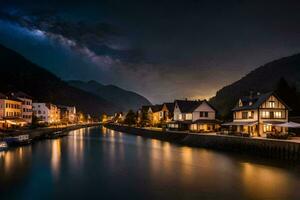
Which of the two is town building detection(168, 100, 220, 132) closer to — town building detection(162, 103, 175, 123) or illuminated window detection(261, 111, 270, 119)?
town building detection(162, 103, 175, 123)

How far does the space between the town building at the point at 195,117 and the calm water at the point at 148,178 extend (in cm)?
2482

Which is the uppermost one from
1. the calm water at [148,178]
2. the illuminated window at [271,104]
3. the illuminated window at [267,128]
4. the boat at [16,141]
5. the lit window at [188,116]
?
the illuminated window at [271,104]

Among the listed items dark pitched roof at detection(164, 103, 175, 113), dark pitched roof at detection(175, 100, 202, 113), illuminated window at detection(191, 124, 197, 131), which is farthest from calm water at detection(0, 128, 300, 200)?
dark pitched roof at detection(164, 103, 175, 113)

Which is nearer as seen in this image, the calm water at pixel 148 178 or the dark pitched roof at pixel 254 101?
the calm water at pixel 148 178

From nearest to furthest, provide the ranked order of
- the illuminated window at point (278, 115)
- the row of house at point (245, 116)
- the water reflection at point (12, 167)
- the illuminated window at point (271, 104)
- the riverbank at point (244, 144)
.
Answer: the water reflection at point (12, 167), the riverbank at point (244, 144), the row of house at point (245, 116), the illuminated window at point (271, 104), the illuminated window at point (278, 115)

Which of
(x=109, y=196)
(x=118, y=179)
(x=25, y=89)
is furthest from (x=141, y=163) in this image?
(x=25, y=89)

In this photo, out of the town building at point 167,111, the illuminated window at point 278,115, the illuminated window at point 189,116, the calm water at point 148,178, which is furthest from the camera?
the town building at point 167,111

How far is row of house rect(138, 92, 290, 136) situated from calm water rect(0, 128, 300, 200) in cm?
1134

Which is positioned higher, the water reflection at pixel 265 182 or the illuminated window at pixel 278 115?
the illuminated window at pixel 278 115

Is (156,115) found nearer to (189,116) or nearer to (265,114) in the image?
(189,116)

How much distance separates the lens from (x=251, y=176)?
31.5m

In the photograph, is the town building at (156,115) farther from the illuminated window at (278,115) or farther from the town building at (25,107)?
the illuminated window at (278,115)

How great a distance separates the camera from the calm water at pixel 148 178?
84.2 ft

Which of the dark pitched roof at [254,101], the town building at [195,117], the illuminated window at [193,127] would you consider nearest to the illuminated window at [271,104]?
the dark pitched roof at [254,101]
